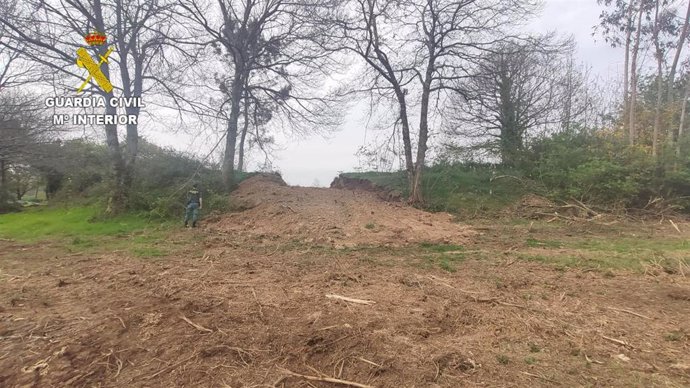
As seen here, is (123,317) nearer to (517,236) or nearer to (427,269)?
(427,269)

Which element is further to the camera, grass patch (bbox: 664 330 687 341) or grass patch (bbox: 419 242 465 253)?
grass patch (bbox: 419 242 465 253)

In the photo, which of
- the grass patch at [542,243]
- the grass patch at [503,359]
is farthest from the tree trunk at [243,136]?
the grass patch at [503,359]

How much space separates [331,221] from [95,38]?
1046cm

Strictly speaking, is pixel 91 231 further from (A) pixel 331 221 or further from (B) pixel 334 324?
(B) pixel 334 324

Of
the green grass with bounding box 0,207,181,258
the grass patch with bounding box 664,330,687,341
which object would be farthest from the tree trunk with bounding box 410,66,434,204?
the grass patch with bounding box 664,330,687,341

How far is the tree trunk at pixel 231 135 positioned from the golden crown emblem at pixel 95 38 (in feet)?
16.0

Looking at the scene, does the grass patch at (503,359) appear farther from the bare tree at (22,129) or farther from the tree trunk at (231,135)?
the tree trunk at (231,135)

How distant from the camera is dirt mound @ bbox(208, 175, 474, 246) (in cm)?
962

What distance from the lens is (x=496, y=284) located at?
5.33 metres

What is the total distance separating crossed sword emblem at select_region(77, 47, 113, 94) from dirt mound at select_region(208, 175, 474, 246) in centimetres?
623

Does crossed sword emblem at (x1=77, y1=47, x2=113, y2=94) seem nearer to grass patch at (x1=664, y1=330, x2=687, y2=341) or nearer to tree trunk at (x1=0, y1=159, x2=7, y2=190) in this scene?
tree trunk at (x1=0, y1=159, x2=7, y2=190)

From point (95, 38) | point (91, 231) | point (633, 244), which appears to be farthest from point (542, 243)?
point (95, 38)

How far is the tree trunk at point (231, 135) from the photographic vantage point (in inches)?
623

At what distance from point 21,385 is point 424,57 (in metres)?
14.6
